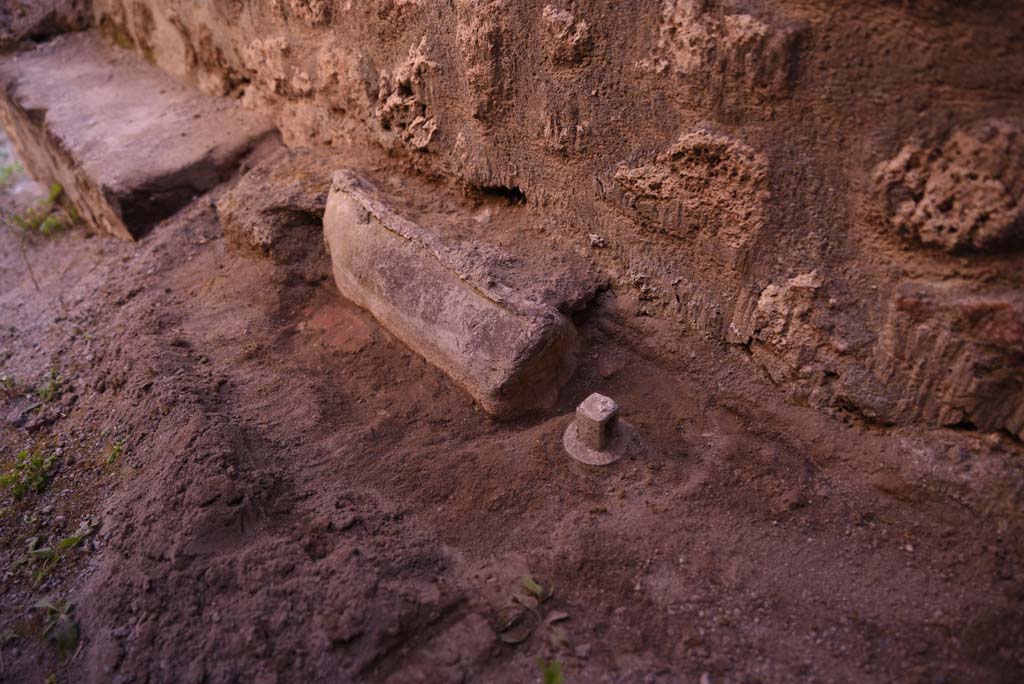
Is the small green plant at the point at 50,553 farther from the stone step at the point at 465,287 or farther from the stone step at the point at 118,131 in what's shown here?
the stone step at the point at 118,131

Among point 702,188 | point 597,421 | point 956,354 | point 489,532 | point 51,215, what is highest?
point 702,188

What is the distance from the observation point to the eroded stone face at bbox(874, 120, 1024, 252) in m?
1.38

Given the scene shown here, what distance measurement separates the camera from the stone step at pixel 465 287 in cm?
196

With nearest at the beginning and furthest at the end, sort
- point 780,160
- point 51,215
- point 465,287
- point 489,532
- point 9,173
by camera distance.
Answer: point 780,160 < point 489,532 < point 465,287 < point 51,215 < point 9,173

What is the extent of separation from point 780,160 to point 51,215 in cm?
372

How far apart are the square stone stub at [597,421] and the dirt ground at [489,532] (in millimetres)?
82

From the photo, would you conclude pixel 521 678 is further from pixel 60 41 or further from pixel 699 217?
pixel 60 41

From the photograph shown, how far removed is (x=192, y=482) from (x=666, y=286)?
1304 millimetres

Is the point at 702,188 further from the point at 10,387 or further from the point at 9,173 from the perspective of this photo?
the point at 9,173

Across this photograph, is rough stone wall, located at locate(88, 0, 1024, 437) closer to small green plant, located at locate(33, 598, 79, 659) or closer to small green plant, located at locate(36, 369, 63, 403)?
small green plant, located at locate(36, 369, 63, 403)

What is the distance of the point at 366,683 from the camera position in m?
1.50

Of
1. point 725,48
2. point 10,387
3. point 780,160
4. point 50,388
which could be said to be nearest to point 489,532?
point 780,160

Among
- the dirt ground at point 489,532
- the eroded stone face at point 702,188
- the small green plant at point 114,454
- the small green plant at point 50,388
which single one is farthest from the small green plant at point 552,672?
the small green plant at point 50,388

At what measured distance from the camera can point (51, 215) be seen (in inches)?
155
